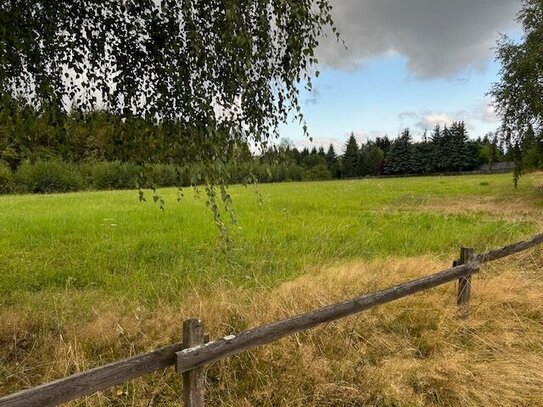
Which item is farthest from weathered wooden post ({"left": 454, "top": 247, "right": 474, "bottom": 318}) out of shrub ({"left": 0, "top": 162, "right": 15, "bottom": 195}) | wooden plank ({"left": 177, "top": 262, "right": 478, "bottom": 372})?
shrub ({"left": 0, "top": 162, "right": 15, "bottom": 195})

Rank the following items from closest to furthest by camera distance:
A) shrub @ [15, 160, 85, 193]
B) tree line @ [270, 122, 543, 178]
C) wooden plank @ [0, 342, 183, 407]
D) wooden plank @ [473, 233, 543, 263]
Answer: wooden plank @ [0, 342, 183, 407] → wooden plank @ [473, 233, 543, 263] → shrub @ [15, 160, 85, 193] → tree line @ [270, 122, 543, 178]

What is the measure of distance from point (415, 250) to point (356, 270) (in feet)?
11.0

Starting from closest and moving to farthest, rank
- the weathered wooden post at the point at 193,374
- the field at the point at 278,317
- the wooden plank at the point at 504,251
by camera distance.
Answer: the weathered wooden post at the point at 193,374 → the field at the point at 278,317 → the wooden plank at the point at 504,251

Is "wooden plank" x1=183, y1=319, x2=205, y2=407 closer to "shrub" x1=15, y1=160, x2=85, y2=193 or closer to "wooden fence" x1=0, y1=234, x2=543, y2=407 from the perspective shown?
"wooden fence" x1=0, y1=234, x2=543, y2=407

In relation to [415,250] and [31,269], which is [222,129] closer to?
[31,269]

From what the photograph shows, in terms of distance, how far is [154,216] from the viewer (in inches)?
641

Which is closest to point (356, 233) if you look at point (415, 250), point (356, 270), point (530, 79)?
point (415, 250)

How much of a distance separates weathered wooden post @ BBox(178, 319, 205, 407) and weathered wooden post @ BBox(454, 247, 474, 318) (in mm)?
3776

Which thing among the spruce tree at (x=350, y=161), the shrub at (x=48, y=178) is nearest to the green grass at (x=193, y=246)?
the shrub at (x=48, y=178)

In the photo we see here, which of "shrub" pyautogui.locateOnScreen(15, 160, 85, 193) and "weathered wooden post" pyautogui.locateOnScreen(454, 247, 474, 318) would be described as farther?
"shrub" pyautogui.locateOnScreen(15, 160, 85, 193)

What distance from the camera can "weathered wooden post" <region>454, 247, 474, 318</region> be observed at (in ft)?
17.4

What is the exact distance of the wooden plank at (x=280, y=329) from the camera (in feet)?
8.74

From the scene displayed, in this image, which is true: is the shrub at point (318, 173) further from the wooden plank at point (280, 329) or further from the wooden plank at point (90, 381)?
the wooden plank at point (90, 381)

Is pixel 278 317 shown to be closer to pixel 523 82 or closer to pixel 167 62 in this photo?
pixel 167 62
